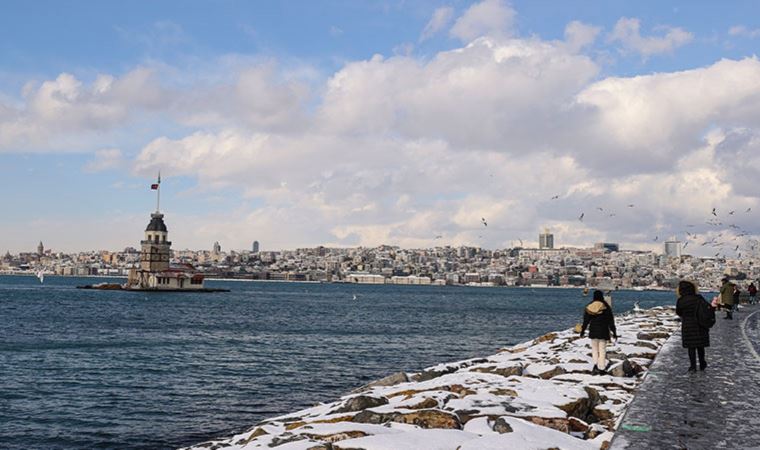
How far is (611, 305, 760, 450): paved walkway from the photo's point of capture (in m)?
9.10

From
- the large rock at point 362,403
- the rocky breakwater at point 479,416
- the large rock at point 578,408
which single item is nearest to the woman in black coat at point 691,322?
the rocky breakwater at point 479,416

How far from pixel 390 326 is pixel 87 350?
1024 inches

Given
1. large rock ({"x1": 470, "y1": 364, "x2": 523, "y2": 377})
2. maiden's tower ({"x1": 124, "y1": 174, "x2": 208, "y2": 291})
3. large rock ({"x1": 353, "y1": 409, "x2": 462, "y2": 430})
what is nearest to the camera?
large rock ({"x1": 353, "y1": 409, "x2": 462, "y2": 430})

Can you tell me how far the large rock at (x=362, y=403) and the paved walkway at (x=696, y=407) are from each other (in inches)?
189

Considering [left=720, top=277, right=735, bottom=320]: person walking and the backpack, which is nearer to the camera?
the backpack

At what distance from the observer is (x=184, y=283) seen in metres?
154

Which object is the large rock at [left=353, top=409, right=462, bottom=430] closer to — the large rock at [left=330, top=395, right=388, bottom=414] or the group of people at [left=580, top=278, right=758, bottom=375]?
the large rock at [left=330, top=395, right=388, bottom=414]

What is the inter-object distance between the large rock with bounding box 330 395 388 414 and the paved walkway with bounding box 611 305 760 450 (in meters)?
4.80

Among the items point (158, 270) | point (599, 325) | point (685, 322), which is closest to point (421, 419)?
point (599, 325)

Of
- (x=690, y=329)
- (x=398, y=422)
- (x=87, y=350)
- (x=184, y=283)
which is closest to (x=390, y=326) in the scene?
(x=87, y=350)

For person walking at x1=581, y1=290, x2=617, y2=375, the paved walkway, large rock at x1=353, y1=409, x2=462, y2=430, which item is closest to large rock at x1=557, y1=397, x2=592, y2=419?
the paved walkway

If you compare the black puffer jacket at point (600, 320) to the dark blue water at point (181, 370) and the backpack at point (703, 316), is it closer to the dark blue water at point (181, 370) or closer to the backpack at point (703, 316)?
the backpack at point (703, 316)

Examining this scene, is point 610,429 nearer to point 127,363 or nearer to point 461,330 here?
point 127,363

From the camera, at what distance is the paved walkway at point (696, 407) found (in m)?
9.10
